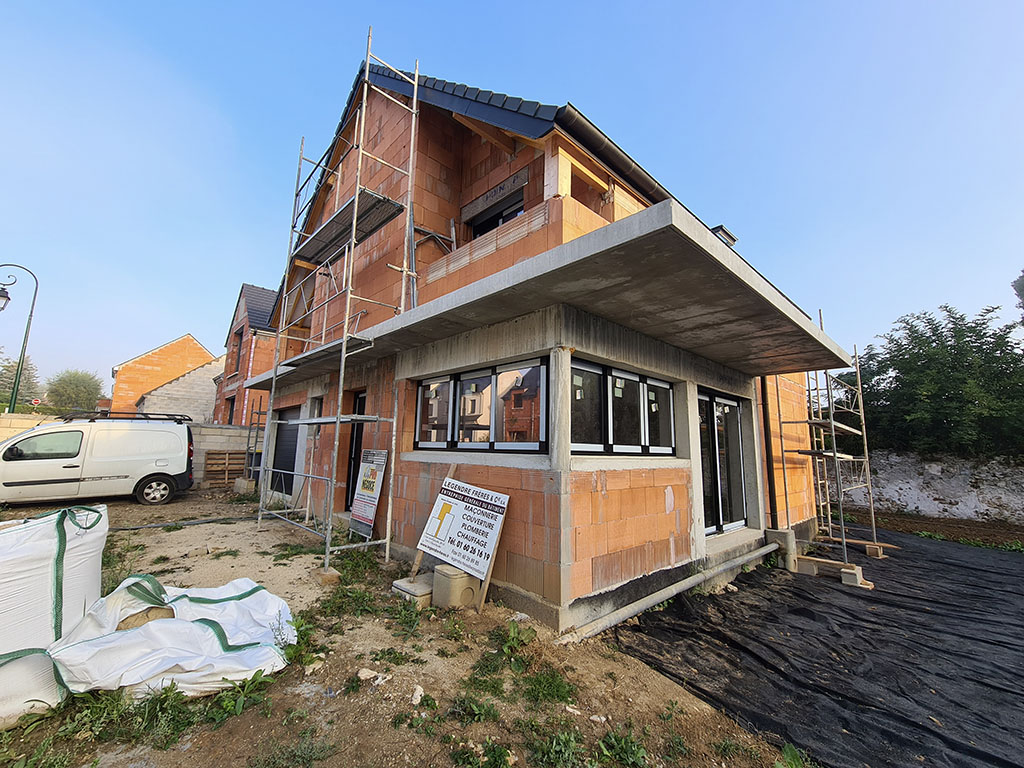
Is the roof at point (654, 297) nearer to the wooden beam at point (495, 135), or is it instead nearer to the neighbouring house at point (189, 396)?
the wooden beam at point (495, 135)

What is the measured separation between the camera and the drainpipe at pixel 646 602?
3.88 m

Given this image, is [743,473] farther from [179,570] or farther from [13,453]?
[13,453]

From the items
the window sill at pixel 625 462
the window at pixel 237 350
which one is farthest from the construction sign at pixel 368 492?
the window at pixel 237 350

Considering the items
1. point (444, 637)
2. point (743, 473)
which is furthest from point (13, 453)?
point (743, 473)

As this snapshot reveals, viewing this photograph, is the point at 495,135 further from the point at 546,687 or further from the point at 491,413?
the point at 546,687

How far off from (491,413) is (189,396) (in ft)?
84.8

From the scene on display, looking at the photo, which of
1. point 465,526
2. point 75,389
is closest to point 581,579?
point 465,526

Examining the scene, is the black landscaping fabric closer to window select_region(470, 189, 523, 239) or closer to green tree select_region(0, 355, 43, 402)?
window select_region(470, 189, 523, 239)

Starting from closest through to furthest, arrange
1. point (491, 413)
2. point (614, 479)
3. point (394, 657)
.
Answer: point (394, 657) < point (614, 479) < point (491, 413)

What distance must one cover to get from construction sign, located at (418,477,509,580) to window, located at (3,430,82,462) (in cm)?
971

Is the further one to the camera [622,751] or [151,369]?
[151,369]

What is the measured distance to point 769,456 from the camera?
8.08m

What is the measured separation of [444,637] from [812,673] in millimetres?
3363

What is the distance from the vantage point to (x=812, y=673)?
12.1 ft
